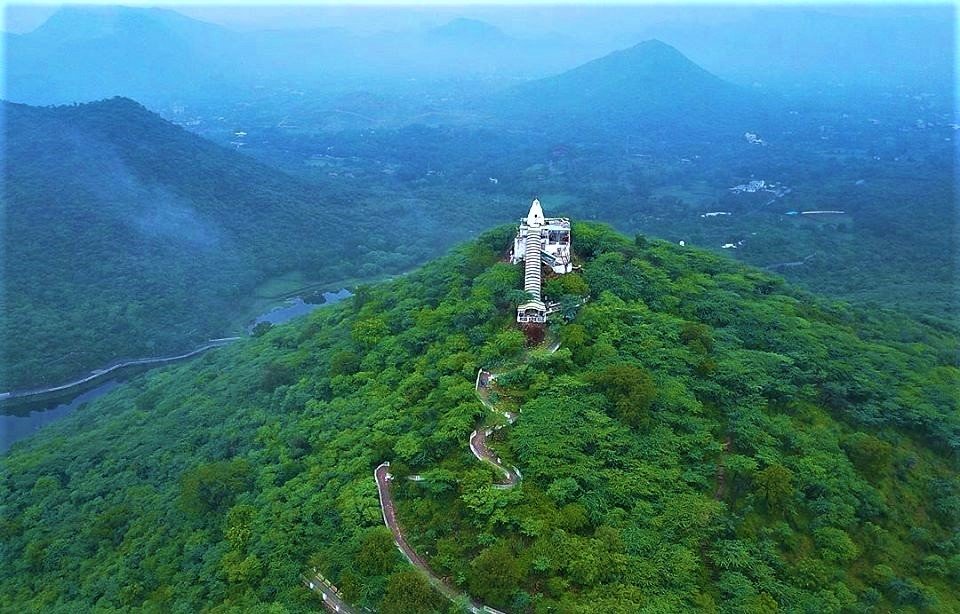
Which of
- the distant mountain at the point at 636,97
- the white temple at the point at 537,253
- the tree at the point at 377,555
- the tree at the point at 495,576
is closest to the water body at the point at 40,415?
the tree at the point at 377,555

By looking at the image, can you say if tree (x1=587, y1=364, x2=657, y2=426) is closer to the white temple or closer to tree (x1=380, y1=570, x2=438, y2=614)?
the white temple

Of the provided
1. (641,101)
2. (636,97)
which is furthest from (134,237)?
(636,97)

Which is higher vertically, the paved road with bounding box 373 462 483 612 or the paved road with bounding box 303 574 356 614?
the paved road with bounding box 373 462 483 612

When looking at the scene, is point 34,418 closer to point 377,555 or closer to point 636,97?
point 377,555

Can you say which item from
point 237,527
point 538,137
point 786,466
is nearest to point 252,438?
point 237,527

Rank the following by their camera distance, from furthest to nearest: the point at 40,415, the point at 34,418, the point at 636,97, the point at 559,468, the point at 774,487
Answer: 1. the point at 636,97
2. the point at 40,415
3. the point at 34,418
4. the point at 559,468
5. the point at 774,487

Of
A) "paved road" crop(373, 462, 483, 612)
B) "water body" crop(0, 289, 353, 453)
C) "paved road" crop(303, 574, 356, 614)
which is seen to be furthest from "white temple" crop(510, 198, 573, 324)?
"water body" crop(0, 289, 353, 453)
